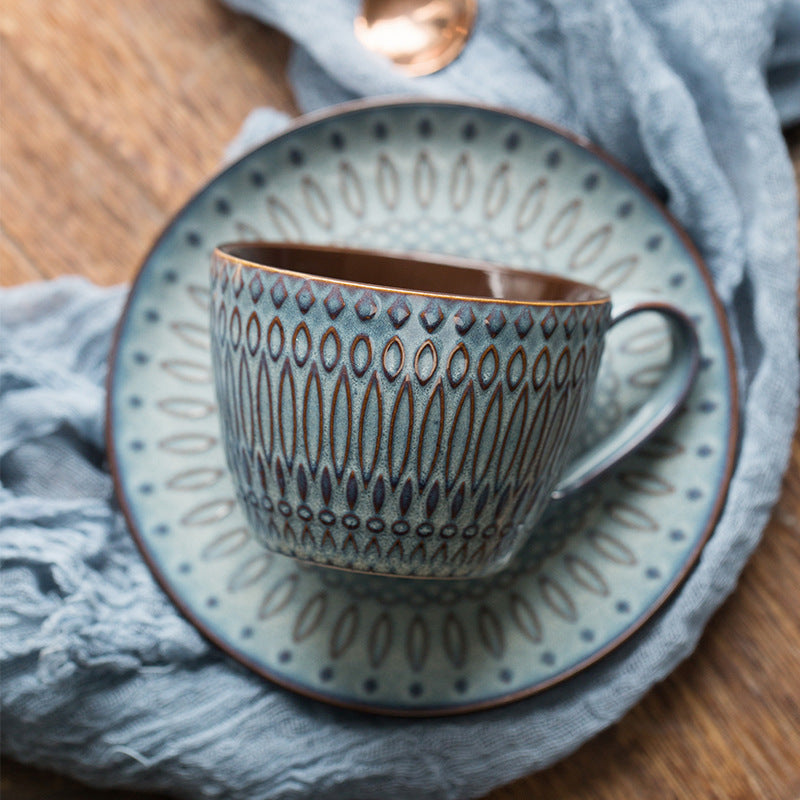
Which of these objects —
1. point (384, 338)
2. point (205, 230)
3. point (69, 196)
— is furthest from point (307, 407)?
point (69, 196)

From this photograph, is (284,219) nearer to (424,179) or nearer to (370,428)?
(424,179)

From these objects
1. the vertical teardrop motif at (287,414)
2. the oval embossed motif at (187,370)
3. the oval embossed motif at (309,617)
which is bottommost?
the oval embossed motif at (309,617)

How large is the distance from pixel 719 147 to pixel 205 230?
11.9 inches

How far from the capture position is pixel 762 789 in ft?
1.50

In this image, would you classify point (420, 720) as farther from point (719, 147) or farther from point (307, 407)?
point (719, 147)

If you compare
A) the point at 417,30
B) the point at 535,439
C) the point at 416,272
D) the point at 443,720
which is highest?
the point at 417,30

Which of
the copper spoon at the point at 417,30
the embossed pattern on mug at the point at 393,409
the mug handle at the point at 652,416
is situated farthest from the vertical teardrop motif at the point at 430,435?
the copper spoon at the point at 417,30

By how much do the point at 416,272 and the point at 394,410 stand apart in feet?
0.44

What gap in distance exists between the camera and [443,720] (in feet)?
1.44

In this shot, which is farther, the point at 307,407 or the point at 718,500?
the point at 718,500

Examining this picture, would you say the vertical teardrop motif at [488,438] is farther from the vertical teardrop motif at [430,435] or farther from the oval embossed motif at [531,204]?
the oval embossed motif at [531,204]

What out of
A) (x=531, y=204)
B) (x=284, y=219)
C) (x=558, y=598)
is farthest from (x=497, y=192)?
(x=558, y=598)

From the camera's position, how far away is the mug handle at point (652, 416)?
1.33 feet

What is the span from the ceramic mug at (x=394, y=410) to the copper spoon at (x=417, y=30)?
0.20 metres
